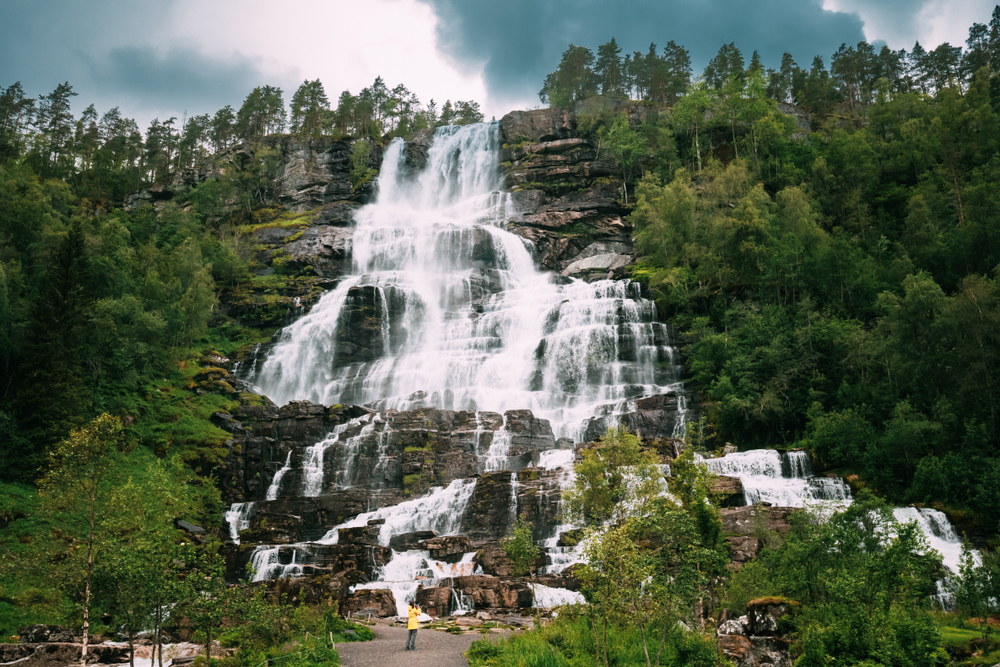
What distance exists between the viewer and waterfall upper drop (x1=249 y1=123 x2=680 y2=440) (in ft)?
164

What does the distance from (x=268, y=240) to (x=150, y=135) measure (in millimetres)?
40659

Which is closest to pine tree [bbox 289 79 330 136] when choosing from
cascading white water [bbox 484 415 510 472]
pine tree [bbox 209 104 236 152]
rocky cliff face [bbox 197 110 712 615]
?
pine tree [bbox 209 104 236 152]

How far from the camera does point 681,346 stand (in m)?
50.8

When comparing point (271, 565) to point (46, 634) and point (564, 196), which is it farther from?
point (564, 196)

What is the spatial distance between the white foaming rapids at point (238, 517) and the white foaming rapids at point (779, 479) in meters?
26.9

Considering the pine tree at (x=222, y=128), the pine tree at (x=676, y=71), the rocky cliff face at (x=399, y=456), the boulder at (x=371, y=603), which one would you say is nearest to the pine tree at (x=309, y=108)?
the pine tree at (x=222, y=128)

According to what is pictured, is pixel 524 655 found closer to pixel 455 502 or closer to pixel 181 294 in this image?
pixel 455 502

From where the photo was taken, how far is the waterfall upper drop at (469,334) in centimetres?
4991

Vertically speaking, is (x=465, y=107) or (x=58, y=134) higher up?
(x=465, y=107)

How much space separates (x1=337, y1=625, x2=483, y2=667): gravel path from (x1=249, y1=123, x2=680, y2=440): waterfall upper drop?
23.0 meters

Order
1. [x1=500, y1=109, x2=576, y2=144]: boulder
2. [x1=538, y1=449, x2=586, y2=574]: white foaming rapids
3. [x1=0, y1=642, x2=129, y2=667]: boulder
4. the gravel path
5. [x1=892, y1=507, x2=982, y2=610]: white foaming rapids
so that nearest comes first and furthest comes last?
the gravel path → [x1=0, y1=642, x2=129, y2=667]: boulder → [x1=892, y1=507, x2=982, y2=610]: white foaming rapids → [x1=538, y1=449, x2=586, y2=574]: white foaming rapids → [x1=500, y1=109, x2=576, y2=144]: boulder

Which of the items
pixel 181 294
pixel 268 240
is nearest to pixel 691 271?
pixel 181 294

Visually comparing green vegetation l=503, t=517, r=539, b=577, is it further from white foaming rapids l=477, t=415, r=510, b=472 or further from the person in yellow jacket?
white foaming rapids l=477, t=415, r=510, b=472

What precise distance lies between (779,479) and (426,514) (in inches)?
770
